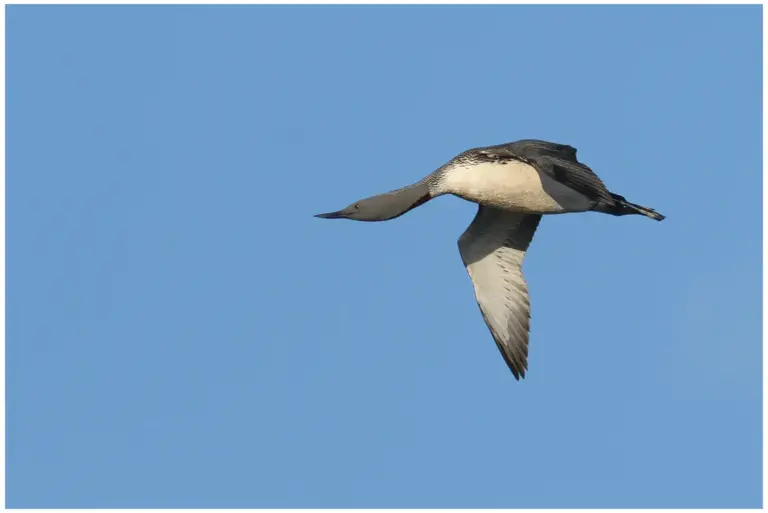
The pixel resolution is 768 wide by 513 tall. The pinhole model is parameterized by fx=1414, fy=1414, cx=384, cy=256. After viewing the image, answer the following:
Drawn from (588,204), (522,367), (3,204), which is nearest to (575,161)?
(588,204)

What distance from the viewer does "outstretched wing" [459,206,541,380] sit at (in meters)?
17.4

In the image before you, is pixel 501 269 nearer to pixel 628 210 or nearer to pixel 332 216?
pixel 628 210

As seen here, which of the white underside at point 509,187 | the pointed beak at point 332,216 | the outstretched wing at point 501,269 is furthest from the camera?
the outstretched wing at point 501,269

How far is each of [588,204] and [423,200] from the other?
1914 mm

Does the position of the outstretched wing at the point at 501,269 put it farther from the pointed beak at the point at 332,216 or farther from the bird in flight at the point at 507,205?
Answer: the pointed beak at the point at 332,216

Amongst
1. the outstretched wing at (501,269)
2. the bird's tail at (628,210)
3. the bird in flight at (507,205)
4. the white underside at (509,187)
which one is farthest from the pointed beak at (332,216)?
the bird's tail at (628,210)

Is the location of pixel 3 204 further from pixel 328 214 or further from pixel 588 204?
pixel 588 204

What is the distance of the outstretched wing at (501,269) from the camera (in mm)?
17375

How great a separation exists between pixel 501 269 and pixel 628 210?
74.6 inches

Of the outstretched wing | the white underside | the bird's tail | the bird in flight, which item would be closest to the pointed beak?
the bird in flight

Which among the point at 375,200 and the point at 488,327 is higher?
the point at 375,200

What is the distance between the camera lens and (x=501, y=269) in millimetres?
17594

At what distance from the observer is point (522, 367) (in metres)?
17.2

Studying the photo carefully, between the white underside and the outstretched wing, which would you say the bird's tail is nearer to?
the white underside
